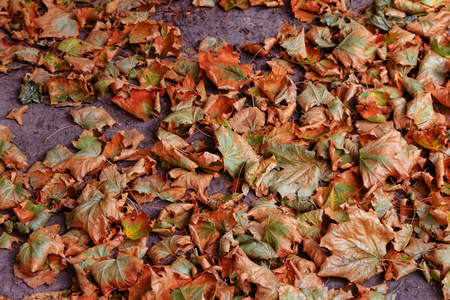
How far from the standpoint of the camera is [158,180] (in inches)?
119

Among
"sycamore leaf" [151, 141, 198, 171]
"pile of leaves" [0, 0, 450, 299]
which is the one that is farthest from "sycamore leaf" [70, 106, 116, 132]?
"sycamore leaf" [151, 141, 198, 171]

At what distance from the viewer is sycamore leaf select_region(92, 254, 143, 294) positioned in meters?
2.43

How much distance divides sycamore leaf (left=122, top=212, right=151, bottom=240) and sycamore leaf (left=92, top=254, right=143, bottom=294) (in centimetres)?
27

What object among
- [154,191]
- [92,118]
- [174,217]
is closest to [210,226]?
[174,217]

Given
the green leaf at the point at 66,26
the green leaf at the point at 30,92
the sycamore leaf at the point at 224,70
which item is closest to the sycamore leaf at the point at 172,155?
the sycamore leaf at the point at 224,70

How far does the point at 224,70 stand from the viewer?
354cm

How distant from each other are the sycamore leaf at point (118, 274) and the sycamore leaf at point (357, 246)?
1110 mm

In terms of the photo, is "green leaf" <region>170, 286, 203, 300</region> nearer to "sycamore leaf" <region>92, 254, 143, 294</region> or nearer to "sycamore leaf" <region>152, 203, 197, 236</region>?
"sycamore leaf" <region>92, 254, 143, 294</region>

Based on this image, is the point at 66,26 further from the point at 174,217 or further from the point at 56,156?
the point at 174,217

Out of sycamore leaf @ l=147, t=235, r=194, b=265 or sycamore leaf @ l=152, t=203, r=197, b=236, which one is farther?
sycamore leaf @ l=152, t=203, r=197, b=236

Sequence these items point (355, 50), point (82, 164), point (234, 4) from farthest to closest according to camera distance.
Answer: point (234, 4)
point (355, 50)
point (82, 164)

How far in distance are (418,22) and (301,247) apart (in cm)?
250

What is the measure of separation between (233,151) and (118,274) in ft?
3.75

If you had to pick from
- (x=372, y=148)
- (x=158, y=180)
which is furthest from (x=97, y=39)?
(x=372, y=148)
